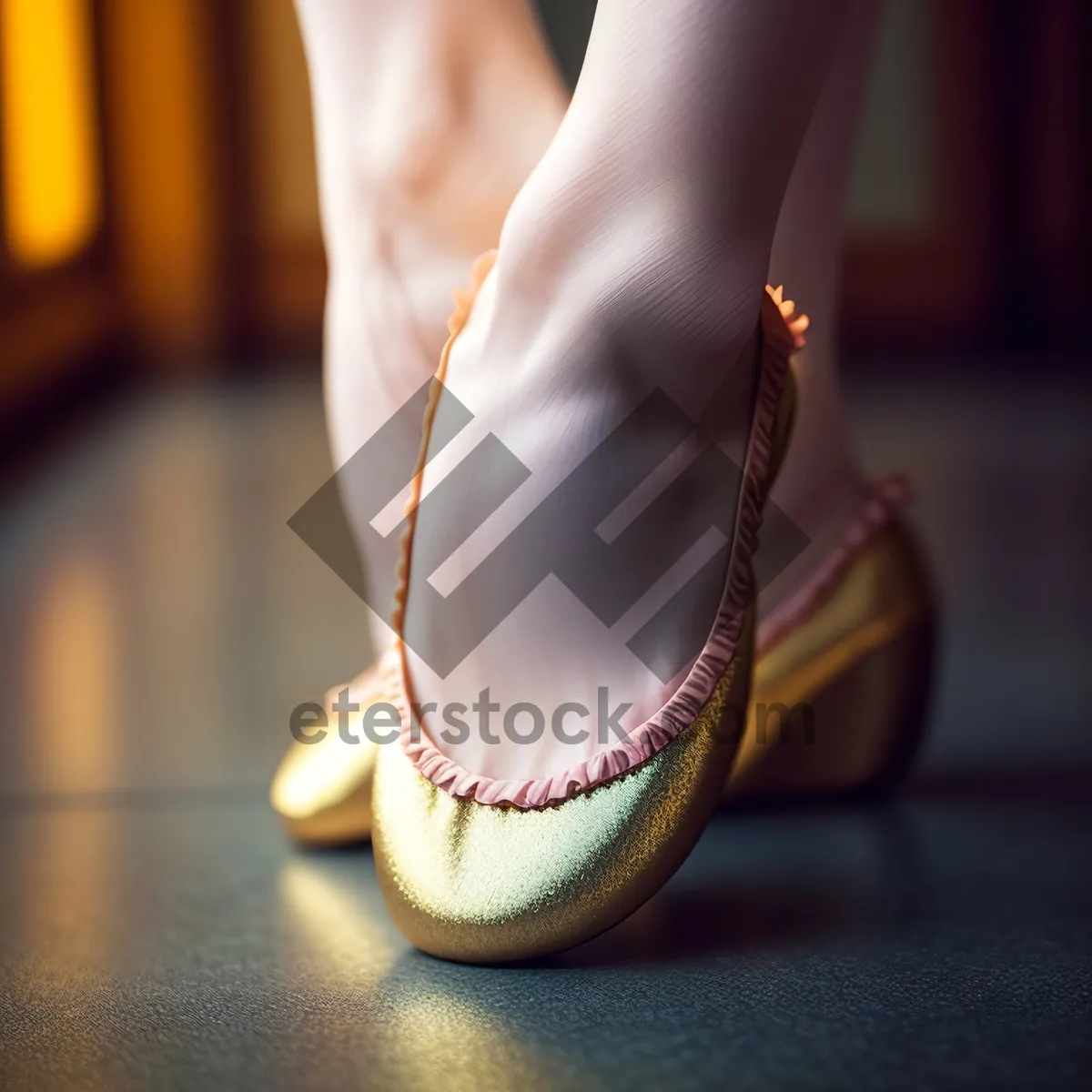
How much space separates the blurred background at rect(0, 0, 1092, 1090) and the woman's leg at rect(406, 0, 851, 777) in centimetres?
12

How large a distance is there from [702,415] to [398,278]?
0.67 feet

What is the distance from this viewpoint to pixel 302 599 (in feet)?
3.98

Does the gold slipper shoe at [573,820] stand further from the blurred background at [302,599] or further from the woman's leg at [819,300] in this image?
the woman's leg at [819,300]

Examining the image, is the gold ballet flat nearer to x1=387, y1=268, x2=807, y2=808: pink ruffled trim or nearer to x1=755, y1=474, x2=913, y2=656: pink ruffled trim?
x1=755, y1=474, x2=913, y2=656: pink ruffled trim

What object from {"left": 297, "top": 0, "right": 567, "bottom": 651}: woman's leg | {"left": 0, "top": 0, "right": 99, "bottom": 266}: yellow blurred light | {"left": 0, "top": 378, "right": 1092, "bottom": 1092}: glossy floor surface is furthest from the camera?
{"left": 0, "top": 0, "right": 99, "bottom": 266}: yellow blurred light

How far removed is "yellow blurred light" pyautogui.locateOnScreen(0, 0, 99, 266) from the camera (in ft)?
6.94

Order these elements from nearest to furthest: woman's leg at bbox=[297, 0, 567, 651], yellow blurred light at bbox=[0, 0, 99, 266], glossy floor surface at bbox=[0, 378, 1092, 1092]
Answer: glossy floor surface at bbox=[0, 378, 1092, 1092] → woman's leg at bbox=[297, 0, 567, 651] → yellow blurred light at bbox=[0, 0, 99, 266]

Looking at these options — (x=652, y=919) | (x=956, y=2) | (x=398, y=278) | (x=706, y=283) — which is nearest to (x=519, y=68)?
(x=398, y=278)

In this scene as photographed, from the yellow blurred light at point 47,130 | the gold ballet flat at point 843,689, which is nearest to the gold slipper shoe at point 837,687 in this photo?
the gold ballet flat at point 843,689

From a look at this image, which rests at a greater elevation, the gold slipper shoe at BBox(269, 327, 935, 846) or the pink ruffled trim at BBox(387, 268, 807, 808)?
the pink ruffled trim at BBox(387, 268, 807, 808)

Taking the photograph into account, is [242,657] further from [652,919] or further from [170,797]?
[652,919]

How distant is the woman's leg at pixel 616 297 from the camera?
1.72ft

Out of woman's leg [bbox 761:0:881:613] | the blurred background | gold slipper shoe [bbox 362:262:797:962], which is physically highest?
woman's leg [bbox 761:0:881:613]

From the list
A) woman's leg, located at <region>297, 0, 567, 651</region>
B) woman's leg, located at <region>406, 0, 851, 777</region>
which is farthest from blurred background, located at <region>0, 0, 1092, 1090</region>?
woman's leg, located at <region>297, 0, 567, 651</region>
